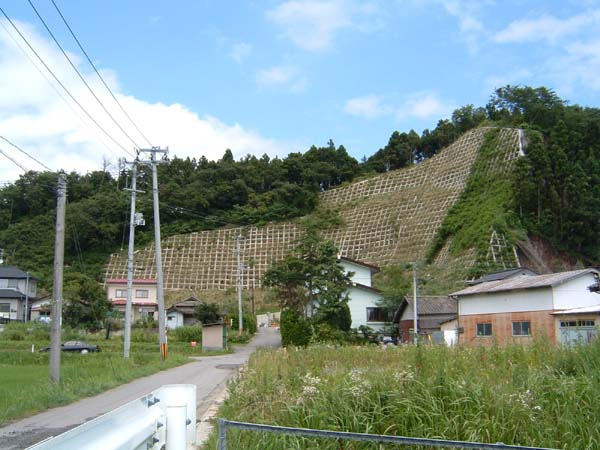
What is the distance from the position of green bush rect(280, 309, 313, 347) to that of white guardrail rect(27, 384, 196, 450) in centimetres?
3044

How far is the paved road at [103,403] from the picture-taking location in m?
9.87

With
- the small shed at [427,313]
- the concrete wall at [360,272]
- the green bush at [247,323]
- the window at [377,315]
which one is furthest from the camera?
the green bush at [247,323]

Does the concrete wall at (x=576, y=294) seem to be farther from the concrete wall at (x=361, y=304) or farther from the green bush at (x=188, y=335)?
the green bush at (x=188, y=335)

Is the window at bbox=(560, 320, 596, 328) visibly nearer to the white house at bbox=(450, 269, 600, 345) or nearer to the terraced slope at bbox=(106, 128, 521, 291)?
the white house at bbox=(450, 269, 600, 345)

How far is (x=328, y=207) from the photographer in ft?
220

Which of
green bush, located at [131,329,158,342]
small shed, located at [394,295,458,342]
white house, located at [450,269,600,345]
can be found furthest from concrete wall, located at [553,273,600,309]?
green bush, located at [131,329,158,342]

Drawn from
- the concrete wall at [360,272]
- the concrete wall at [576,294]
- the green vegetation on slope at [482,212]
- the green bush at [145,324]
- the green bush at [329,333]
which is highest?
the green vegetation on slope at [482,212]

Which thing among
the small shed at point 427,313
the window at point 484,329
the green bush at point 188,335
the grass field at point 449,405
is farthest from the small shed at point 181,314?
the grass field at point 449,405

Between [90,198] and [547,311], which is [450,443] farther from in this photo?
[90,198]

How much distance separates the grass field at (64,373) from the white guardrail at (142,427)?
388 inches

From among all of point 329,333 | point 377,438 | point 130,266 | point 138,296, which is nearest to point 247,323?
point 138,296

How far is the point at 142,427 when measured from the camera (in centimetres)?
268

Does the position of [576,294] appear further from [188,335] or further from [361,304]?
[188,335]

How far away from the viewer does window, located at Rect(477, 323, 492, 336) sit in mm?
29123
